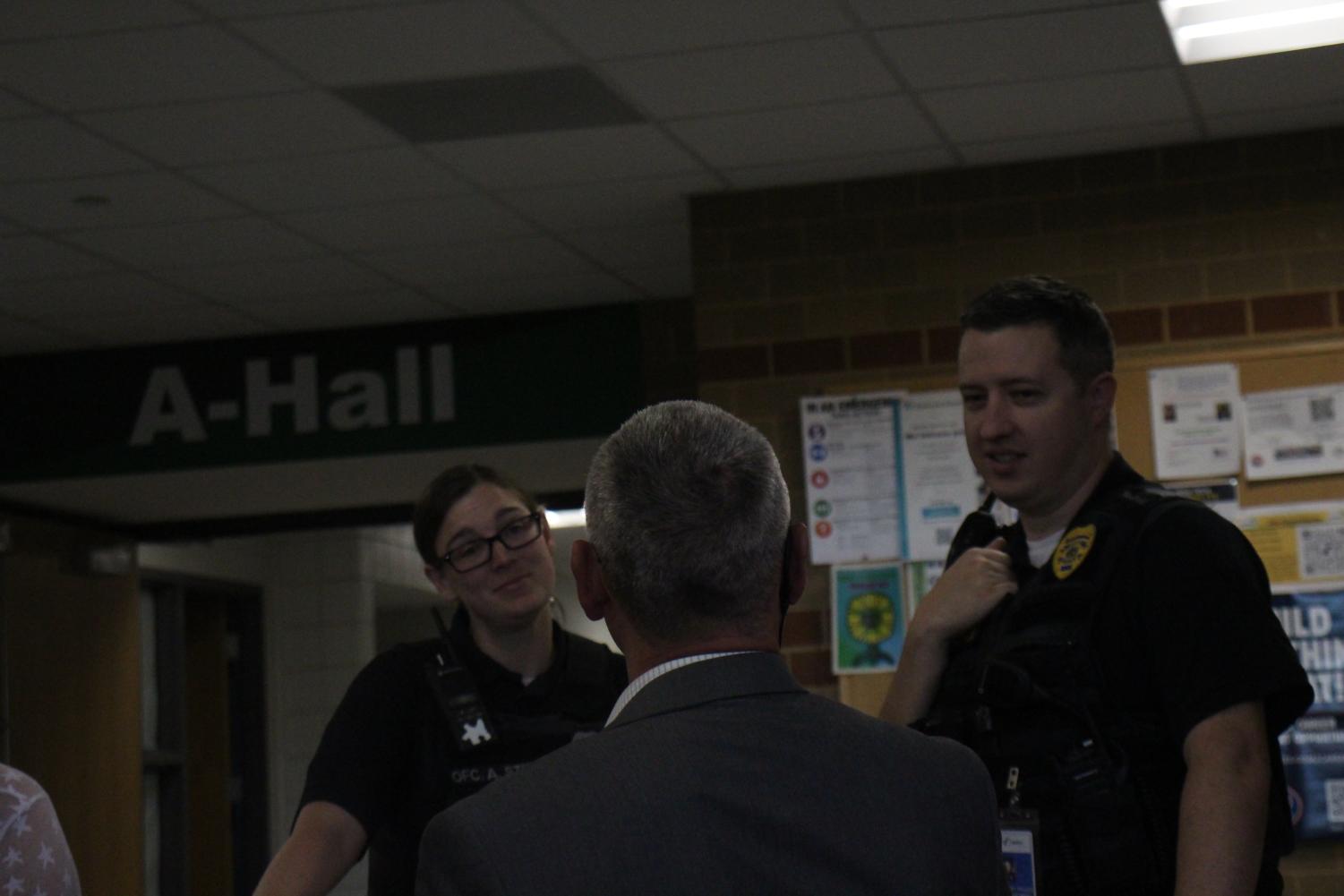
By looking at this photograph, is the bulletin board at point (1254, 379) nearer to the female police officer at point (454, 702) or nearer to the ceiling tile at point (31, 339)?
the female police officer at point (454, 702)

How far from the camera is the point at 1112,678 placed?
1989 mm

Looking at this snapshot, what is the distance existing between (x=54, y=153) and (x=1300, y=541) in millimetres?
3729

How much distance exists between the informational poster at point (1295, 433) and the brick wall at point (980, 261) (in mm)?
222

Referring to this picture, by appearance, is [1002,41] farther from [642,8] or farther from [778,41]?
[642,8]

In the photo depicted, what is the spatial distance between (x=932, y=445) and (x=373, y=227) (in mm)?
1977

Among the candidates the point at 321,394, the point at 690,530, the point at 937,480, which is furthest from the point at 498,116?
the point at 690,530

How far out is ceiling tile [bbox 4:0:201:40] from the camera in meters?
4.02

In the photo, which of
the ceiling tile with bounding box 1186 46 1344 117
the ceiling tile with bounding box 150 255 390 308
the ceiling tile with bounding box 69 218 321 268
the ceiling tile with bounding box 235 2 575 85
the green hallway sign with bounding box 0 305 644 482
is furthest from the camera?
the green hallway sign with bounding box 0 305 644 482

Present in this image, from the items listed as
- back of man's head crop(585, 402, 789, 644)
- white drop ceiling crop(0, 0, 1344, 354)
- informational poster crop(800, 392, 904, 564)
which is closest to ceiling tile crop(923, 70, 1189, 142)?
white drop ceiling crop(0, 0, 1344, 354)

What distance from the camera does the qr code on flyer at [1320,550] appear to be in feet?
17.0

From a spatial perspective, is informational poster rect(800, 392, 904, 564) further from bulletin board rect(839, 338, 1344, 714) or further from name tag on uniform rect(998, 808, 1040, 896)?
name tag on uniform rect(998, 808, 1040, 896)

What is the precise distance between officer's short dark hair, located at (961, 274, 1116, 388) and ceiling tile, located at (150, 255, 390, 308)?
448 cm

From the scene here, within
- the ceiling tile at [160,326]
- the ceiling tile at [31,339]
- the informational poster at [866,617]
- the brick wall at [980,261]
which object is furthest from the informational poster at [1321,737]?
the ceiling tile at [31,339]

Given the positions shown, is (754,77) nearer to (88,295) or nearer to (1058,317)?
(1058,317)
